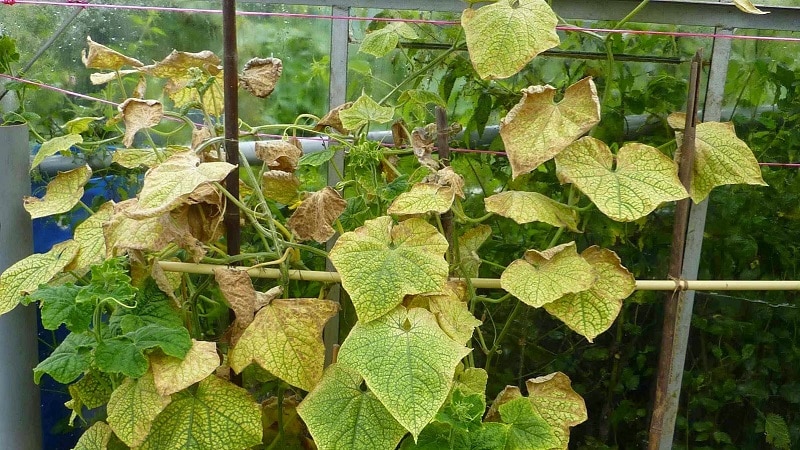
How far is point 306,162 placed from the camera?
142 cm

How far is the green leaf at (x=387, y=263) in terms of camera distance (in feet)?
3.94

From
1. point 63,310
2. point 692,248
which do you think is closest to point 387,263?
point 63,310

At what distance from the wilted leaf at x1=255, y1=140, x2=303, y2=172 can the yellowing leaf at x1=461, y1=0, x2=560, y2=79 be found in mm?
412

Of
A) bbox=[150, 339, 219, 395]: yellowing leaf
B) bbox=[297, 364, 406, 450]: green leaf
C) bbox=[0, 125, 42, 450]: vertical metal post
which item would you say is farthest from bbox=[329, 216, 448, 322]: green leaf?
bbox=[0, 125, 42, 450]: vertical metal post

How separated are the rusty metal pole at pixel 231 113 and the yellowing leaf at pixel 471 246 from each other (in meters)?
0.44

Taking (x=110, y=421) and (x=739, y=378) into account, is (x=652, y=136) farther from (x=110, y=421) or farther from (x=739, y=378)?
(x=110, y=421)

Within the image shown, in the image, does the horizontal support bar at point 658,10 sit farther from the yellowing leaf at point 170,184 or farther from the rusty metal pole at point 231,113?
the yellowing leaf at point 170,184

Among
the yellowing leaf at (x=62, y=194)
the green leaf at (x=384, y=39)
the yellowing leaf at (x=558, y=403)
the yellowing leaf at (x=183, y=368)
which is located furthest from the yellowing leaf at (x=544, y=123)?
the yellowing leaf at (x=62, y=194)

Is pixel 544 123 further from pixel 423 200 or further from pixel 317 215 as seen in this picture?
pixel 317 215

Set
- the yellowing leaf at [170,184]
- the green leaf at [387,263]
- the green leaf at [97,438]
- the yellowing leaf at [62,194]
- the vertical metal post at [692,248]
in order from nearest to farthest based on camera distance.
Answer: the yellowing leaf at [170,184] → the green leaf at [387,263] → the green leaf at [97,438] → the yellowing leaf at [62,194] → the vertical metal post at [692,248]

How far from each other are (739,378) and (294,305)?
4.31 ft

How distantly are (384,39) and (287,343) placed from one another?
25.7 inches

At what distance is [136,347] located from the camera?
1177 millimetres

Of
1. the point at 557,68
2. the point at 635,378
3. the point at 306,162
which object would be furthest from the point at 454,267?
the point at 635,378
